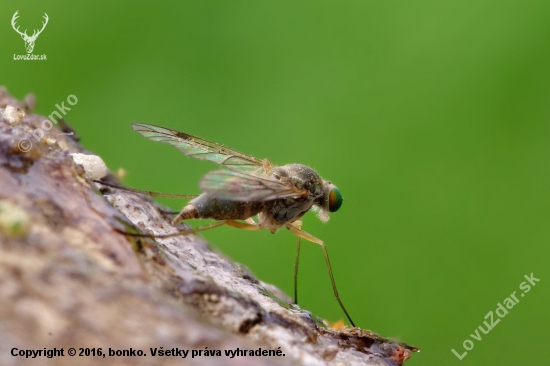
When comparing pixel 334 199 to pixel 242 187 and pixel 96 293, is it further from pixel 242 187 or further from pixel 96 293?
pixel 96 293

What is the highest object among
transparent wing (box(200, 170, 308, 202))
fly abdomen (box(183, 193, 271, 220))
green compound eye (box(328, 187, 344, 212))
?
transparent wing (box(200, 170, 308, 202))

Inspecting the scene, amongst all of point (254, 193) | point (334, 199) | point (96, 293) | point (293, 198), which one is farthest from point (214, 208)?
point (96, 293)

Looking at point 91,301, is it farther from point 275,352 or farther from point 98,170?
point 98,170

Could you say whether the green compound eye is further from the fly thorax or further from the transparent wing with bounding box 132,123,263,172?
the transparent wing with bounding box 132,123,263,172

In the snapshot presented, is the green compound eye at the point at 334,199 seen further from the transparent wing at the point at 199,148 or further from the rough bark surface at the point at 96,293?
the rough bark surface at the point at 96,293

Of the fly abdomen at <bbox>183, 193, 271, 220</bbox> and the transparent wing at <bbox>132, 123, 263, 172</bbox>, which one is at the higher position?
the transparent wing at <bbox>132, 123, 263, 172</bbox>

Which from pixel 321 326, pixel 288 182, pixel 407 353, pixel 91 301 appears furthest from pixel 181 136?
pixel 91 301

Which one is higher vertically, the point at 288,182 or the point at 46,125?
the point at 288,182

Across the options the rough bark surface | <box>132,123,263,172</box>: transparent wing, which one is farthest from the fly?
the rough bark surface
